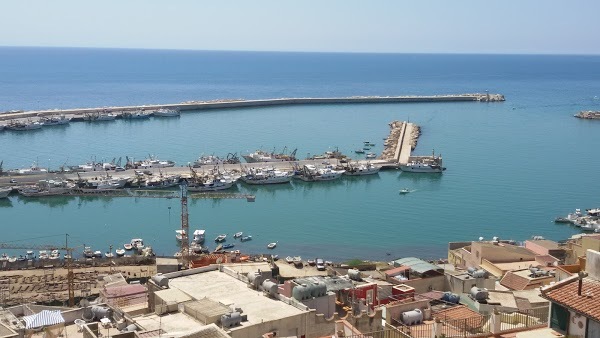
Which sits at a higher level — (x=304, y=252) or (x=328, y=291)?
(x=328, y=291)

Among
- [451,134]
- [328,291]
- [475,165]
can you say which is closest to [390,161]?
[475,165]

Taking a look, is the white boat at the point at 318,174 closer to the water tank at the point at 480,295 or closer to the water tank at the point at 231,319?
the water tank at the point at 480,295

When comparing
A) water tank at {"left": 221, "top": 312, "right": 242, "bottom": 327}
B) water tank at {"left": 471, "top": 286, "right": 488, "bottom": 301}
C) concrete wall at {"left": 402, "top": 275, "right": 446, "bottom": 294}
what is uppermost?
water tank at {"left": 221, "top": 312, "right": 242, "bottom": 327}

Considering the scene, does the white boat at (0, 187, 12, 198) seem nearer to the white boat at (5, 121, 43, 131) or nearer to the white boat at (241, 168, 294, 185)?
the white boat at (241, 168, 294, 185)

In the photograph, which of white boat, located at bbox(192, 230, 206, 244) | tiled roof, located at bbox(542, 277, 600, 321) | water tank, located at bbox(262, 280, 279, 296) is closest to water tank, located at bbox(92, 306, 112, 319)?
water tank, located at bbox(262, 280, 279, 296)

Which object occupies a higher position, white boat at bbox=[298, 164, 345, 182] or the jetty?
the jetty

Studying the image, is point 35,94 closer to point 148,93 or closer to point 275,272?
point 148,93

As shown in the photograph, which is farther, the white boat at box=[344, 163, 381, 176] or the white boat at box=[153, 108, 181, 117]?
the white boat at box=[153, 108, 181, 117]

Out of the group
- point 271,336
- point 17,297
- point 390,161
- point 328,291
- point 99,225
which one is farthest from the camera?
point 390,161
